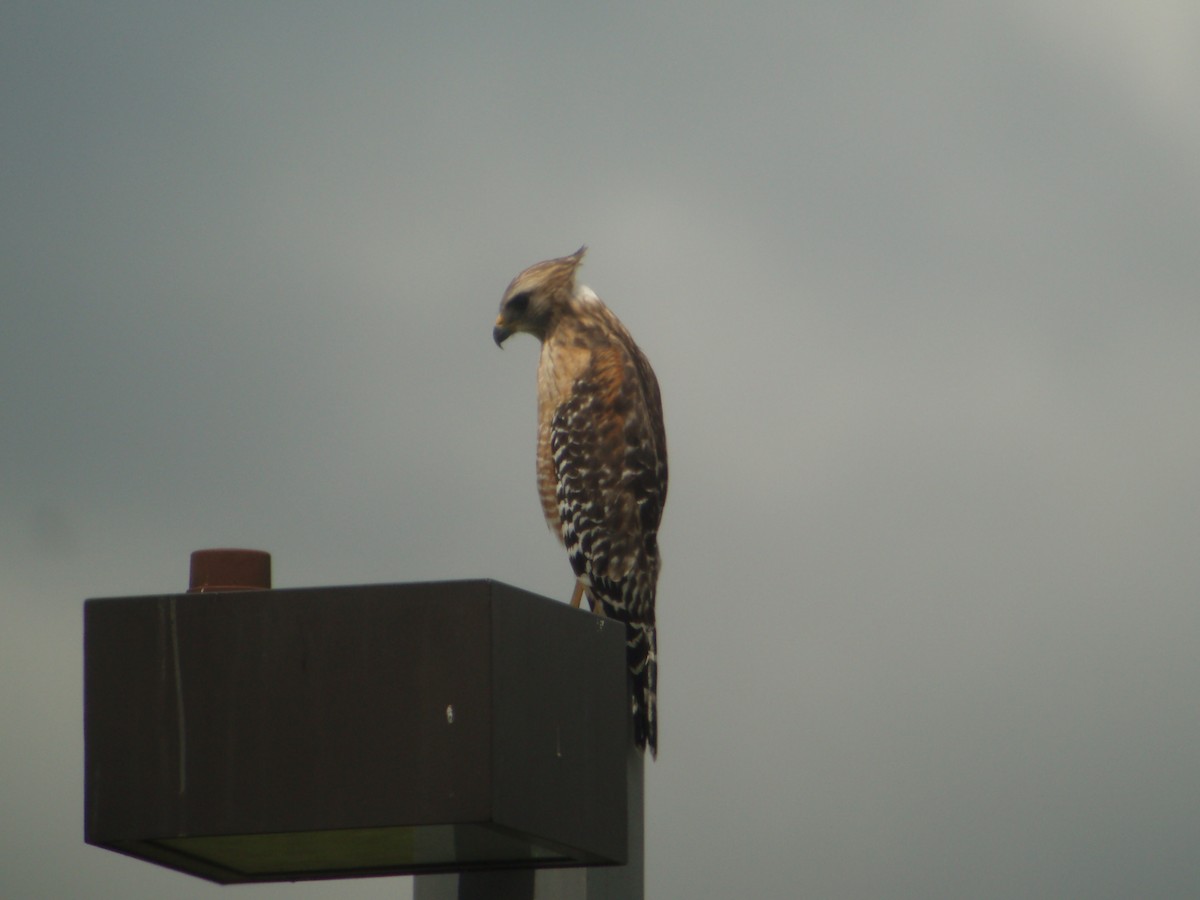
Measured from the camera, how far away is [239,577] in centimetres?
387

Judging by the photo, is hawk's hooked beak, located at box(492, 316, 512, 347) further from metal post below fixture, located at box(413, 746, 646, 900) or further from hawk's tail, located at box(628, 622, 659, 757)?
metal post below fixture, located at box(413, 746, 646, 900)

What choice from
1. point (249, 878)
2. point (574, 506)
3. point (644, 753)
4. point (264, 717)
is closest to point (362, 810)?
point (264, 717)

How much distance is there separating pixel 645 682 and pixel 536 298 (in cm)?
183

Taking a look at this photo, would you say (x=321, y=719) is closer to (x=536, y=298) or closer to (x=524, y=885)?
(x=524, y=885)

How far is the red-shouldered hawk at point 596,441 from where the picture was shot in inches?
274

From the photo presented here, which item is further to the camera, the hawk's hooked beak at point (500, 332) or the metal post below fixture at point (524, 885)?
the hawk's hooked beak at point (500, 332)

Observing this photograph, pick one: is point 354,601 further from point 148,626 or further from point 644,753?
point 644,753

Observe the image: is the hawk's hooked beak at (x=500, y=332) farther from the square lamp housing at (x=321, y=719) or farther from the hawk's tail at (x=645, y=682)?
the square lamp housing at (x=321, y=719)

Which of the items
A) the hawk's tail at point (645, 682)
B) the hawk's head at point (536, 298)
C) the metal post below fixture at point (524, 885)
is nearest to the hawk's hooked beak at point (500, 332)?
the hawk's head at point (536, 298)

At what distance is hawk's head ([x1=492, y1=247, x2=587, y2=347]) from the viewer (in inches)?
285

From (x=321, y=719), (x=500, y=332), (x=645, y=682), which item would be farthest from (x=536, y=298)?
(x=321, y=719)

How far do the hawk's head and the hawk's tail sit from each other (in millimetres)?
1448

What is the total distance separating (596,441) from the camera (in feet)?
23.2

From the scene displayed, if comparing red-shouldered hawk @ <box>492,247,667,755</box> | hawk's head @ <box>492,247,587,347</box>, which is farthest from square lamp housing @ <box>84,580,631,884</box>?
hawk's head @ <box>492,247,587,347</box>
